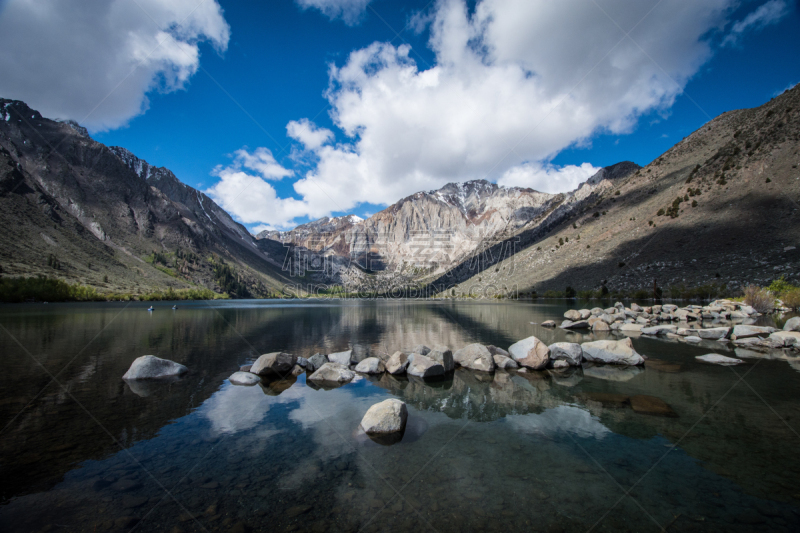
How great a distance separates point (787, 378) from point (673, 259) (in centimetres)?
7134

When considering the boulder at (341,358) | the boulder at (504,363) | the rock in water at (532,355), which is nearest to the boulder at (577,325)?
the rock in water at (532,355)

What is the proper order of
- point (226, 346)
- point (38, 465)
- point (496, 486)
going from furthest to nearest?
point (226, 346), point (38, 465), point (496, 486)

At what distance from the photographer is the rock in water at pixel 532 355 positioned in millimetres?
19719

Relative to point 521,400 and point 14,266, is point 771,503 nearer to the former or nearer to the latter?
point 521,400

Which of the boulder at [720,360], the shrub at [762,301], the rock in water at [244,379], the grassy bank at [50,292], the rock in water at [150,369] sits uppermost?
the grassy bank at [50,292]

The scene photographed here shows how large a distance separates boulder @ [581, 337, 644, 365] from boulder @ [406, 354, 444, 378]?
424 inches

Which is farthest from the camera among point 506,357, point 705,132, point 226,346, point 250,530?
point 705,132

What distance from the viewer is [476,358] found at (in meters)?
20.2

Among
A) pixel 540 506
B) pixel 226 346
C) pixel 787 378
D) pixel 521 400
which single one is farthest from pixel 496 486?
pixel 226 346

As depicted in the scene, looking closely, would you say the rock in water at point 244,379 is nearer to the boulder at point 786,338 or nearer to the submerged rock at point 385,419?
the submerged rock at point 385,419

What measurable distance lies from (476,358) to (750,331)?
81.8ft

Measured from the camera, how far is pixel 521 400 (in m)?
14.3

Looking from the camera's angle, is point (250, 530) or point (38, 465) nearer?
point (250, 530)

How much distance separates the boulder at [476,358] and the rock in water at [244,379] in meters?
12.3
